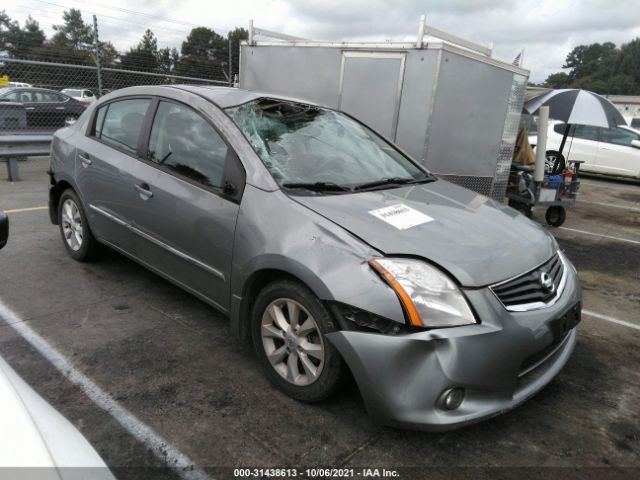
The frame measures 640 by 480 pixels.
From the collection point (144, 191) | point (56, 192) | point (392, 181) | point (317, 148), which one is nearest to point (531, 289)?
point (392, 181)

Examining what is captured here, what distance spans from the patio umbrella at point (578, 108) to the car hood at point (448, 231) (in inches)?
202

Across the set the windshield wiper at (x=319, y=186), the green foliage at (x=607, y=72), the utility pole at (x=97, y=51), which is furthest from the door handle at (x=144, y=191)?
the green foliage at (x=607, y=72)

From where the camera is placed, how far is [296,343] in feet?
8.23

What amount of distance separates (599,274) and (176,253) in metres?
4.50

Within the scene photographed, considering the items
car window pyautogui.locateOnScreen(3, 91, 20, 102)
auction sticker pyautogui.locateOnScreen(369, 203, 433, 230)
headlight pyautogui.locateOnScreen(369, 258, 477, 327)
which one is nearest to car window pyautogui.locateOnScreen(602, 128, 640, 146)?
auction sticker pyautogui.locateOnScreen(369, 203, 433, 230)

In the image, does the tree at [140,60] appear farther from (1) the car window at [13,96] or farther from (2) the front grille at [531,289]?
(2) the front grille at [531,289]

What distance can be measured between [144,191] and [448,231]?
80.1 inches

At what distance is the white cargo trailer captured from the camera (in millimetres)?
5293

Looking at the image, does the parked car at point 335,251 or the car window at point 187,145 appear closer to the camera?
the parked car at point 335,251

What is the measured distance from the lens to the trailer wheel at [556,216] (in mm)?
7602

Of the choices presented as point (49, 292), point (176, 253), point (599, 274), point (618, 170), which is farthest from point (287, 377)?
point (618, 170)

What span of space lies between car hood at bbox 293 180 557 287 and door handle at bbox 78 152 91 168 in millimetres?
2189

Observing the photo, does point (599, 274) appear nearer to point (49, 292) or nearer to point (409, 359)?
point (409, 359)

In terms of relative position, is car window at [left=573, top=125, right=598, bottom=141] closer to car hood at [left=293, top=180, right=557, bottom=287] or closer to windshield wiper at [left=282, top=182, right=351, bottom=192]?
car hood at [left=293, top=180, right=557, bottom=287]
